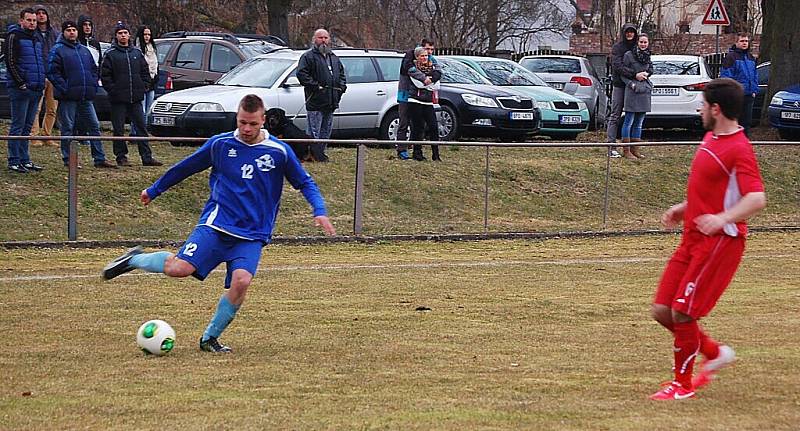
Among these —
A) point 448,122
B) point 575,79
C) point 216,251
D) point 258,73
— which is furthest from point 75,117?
point 575,79

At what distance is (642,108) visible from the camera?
752 inches

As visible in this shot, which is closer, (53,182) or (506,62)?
(53,182)

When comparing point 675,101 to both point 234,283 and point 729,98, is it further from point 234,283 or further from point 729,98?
point 729,98

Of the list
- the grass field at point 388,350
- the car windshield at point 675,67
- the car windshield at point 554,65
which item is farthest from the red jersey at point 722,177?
the car windshield at point 554,65

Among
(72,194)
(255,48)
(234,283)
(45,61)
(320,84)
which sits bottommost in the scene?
(72,194)

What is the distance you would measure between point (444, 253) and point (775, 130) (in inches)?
527

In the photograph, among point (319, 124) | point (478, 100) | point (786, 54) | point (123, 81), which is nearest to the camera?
point (123, 81)

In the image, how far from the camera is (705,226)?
6.24 meters

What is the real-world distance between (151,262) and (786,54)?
68.8ft

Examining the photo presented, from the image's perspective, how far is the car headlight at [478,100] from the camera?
2114 centimetres

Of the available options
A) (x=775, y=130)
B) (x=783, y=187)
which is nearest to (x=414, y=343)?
(x=783, y=187)

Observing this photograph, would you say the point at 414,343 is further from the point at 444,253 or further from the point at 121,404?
the point at 444,253

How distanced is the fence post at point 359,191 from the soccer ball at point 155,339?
7.61m

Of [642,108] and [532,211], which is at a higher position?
[642,108]
